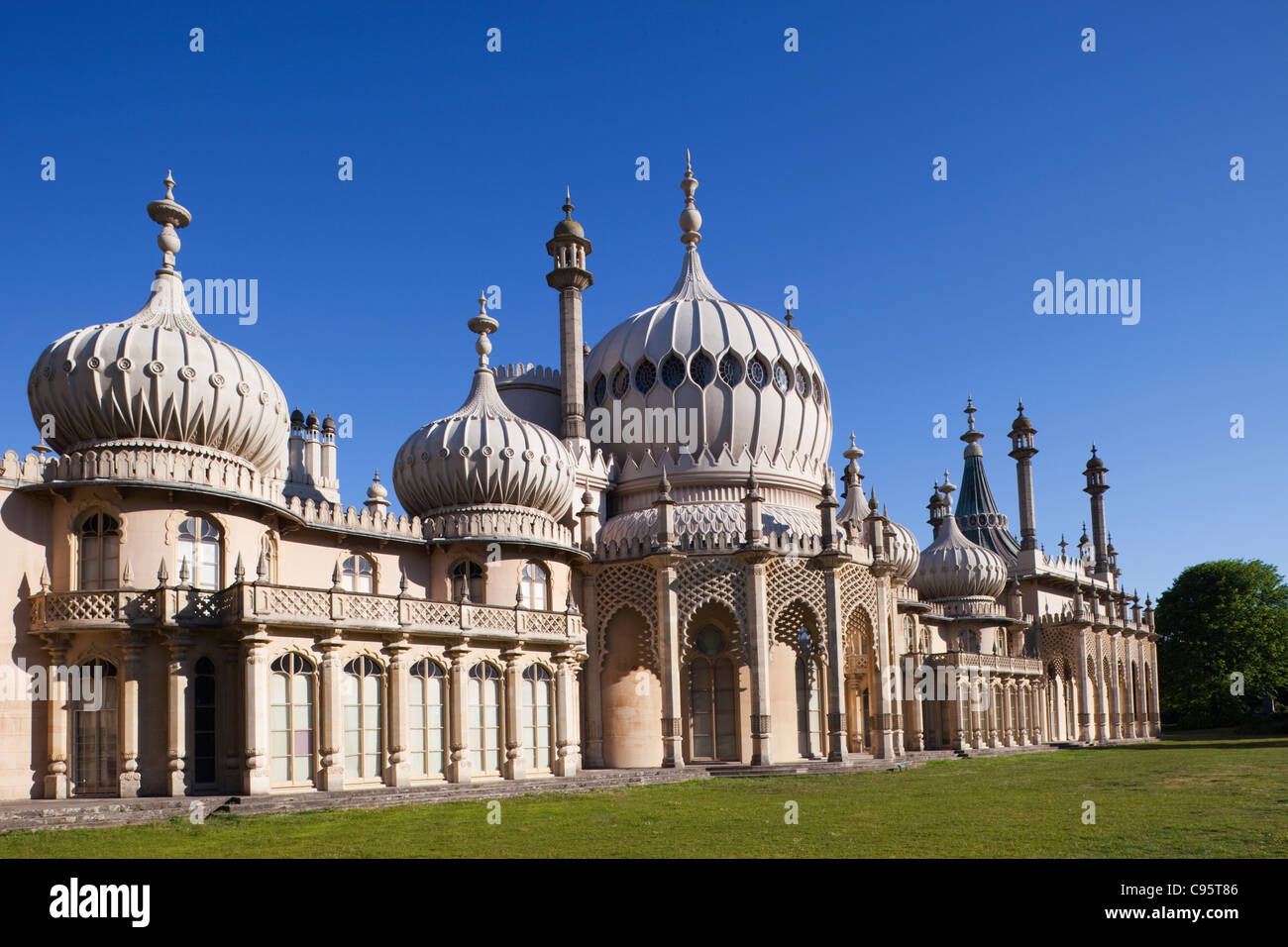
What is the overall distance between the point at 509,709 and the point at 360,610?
527 centimetres

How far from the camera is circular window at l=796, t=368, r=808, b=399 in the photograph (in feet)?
138

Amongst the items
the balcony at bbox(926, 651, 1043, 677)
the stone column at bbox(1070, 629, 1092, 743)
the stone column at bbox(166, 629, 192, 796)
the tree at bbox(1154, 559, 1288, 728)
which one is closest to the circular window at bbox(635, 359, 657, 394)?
the balcony at bbox(926, 651, 1043, 677)

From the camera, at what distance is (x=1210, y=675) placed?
70.0 meters

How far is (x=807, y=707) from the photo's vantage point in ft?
124

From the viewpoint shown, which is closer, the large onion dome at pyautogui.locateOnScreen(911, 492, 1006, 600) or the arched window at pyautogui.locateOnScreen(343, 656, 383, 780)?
the arched window at pyautogui.locateOnScreen(343, 656, 383, 780)

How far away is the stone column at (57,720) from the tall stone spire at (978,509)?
54.5m

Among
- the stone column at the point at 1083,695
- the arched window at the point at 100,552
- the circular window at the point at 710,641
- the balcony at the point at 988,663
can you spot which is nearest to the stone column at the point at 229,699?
the arched window at the point at 100,552

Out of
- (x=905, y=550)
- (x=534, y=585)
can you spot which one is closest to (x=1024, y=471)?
(x=905, y=550)

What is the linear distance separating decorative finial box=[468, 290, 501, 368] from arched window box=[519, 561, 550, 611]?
651cm

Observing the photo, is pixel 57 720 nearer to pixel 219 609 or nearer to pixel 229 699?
pixel 229 699

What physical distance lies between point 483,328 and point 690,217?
40.1 ft

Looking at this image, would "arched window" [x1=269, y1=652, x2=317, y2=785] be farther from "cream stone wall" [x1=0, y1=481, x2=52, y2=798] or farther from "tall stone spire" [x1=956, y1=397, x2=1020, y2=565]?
"tall stone spire" [x1=956, y1=397, x2=1020, y2=565]
